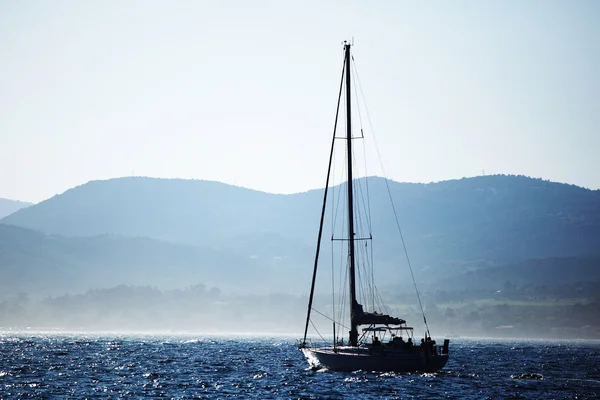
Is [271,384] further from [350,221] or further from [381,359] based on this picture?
[350,221]

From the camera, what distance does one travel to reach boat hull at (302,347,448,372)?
69000 mm

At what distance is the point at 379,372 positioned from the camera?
230 ft

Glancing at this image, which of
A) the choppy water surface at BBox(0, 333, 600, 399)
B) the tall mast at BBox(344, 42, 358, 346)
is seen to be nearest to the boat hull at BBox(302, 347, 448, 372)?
the choppy water surface at BBox(0, 333, 600, 399)

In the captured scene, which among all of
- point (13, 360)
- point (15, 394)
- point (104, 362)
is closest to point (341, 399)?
point (15, 394)

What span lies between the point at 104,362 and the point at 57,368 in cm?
1409

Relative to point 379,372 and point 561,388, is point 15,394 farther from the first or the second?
point 561,388

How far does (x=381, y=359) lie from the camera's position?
226ft

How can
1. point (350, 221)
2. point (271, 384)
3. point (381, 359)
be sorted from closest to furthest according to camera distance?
1. point (381, 359)
2. point (271, 384)
3. point (350, 221)

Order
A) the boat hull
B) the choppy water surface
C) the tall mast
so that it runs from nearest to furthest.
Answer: the choppy water surface < the boat hull < the tall mast

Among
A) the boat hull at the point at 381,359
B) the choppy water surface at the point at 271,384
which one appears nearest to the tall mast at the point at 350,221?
the boat hull at the point at 381,359

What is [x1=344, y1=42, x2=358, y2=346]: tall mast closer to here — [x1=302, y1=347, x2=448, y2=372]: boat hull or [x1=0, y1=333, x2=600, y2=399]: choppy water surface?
[x1=302, y1=347, x2=448, y2=372]: boat hull

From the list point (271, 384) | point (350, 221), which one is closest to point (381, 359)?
point (271, 384)

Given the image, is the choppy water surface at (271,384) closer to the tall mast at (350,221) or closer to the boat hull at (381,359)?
the boat hull at (381,359)

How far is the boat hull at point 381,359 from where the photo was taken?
2717 inches
